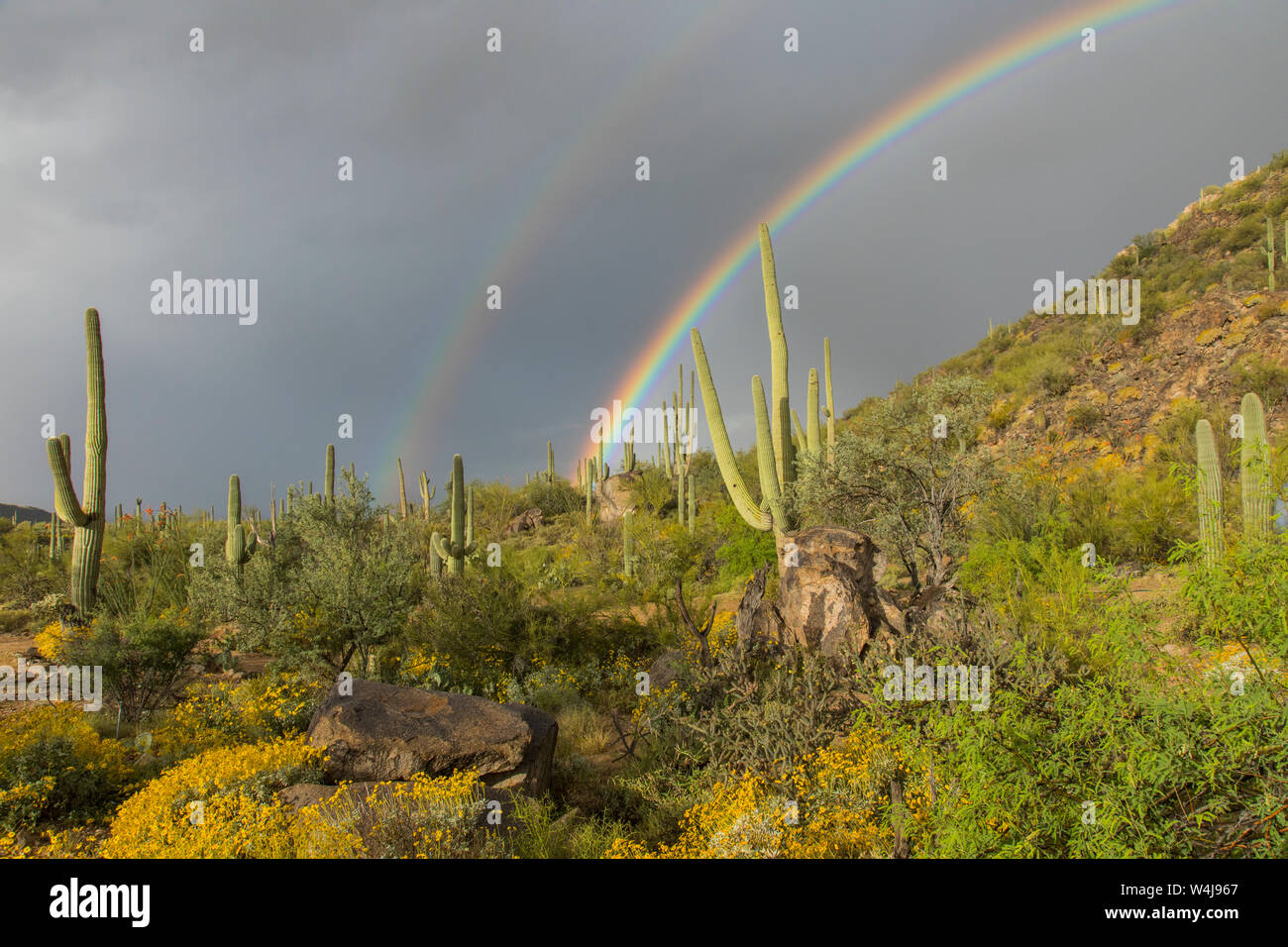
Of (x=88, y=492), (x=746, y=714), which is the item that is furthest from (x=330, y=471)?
(x=746, y=714)

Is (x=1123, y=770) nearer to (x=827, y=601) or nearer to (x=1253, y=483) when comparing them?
(x=827, y=601)

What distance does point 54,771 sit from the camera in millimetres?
6672

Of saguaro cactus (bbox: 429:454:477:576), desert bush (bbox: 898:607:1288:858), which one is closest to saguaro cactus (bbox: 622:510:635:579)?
saguaro cactus (bbox: 429:454:477:576)

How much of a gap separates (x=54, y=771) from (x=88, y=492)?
Result: 8.43m

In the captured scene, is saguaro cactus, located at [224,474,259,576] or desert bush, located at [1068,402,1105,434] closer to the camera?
saguaro cactus, located at [224,474,259,576]

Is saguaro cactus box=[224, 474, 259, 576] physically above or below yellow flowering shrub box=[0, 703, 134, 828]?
above

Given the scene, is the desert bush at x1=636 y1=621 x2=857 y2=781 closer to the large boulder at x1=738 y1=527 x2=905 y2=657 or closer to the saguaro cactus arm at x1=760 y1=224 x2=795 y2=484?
the large boulder at x1=738 y1=527 x2=905 y2=657

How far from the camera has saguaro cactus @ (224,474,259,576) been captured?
16.4 m

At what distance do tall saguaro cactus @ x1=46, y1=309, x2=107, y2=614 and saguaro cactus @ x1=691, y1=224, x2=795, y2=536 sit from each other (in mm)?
12351

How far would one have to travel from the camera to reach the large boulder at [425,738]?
21.4 feet

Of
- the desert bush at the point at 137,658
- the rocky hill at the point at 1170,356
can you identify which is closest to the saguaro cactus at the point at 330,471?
the desert bush at the point at 137,658

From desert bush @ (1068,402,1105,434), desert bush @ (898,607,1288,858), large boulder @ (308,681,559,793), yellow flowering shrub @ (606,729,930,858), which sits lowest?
yellow flowering shrub @ (606,729,930,858)

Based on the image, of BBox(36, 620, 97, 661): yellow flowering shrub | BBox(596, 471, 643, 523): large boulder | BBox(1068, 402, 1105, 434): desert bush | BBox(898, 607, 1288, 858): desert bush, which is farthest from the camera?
BBox(596, 471, 643, 523): large boulder
